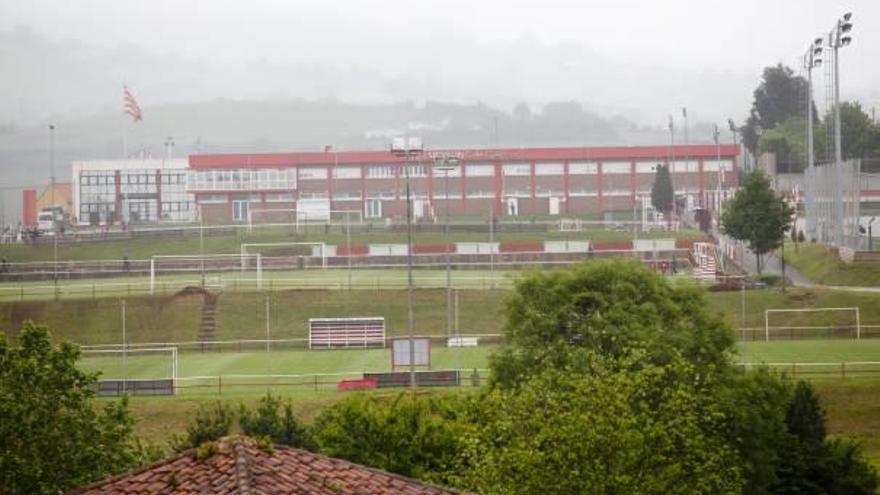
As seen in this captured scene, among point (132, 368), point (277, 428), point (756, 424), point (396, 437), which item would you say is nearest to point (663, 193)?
point (132, 368)

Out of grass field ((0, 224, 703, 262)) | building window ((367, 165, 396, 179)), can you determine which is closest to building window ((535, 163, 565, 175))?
building window ((367, 165, 396, 179))

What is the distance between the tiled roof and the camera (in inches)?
568

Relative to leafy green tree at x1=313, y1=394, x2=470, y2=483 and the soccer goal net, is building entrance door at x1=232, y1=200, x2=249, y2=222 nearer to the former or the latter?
the soccer goal net

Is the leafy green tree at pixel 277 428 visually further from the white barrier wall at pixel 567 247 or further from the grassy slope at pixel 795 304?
the white barrier wall at pixel 567 247

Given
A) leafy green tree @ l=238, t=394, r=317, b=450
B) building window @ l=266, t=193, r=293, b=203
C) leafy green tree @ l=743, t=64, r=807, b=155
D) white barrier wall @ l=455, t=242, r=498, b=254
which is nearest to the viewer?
leafy green tree @ l=238, t=394, r=317, b=450

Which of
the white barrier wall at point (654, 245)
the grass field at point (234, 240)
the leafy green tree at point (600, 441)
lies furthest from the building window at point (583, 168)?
the leafy green tree at point (600, 441)

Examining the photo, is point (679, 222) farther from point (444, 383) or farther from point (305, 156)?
point (444, 383)

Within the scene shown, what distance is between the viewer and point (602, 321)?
2988 cm

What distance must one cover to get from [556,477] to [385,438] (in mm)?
7799

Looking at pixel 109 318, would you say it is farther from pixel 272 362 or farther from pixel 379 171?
pixel 379 171

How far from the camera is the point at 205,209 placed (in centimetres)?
8731

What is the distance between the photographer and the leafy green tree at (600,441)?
19.4 meters

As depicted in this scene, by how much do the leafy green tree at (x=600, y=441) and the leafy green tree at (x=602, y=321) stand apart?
4.32 meters

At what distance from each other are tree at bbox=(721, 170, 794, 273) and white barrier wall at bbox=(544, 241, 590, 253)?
8.78 metres
